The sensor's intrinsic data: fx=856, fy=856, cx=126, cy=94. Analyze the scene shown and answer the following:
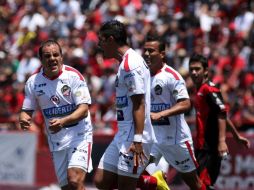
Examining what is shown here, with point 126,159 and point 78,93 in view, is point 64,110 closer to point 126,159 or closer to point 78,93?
point 78,93

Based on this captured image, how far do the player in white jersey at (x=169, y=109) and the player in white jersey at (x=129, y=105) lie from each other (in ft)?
4.97

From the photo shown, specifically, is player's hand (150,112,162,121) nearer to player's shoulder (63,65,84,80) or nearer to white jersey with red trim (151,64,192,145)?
white jersey with red trim (151,64,192,145)

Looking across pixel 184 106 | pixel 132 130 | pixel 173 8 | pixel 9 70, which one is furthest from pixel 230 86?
pixel 132 130

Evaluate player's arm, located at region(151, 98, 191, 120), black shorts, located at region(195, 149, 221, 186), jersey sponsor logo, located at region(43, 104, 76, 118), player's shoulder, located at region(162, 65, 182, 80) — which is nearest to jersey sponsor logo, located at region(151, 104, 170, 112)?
player's arm, located at region(151, 98, 191, 120)

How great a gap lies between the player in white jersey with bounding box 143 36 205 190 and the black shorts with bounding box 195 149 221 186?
42cm

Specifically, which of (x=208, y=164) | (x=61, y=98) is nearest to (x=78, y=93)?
(x=61, y=98)

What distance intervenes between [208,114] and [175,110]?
42.1 inches

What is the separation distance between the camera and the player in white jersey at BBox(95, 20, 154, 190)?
882cm

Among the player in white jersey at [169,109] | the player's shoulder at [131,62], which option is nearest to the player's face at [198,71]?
the player in white jersey at [169,109]

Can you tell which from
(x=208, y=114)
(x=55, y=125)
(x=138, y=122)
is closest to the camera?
(x=138, y=122)

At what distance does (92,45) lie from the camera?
69.7 ft

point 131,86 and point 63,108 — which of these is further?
point 63,108

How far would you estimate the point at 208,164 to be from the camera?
37.7 ft

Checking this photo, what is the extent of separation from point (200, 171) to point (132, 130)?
2.67 meters
